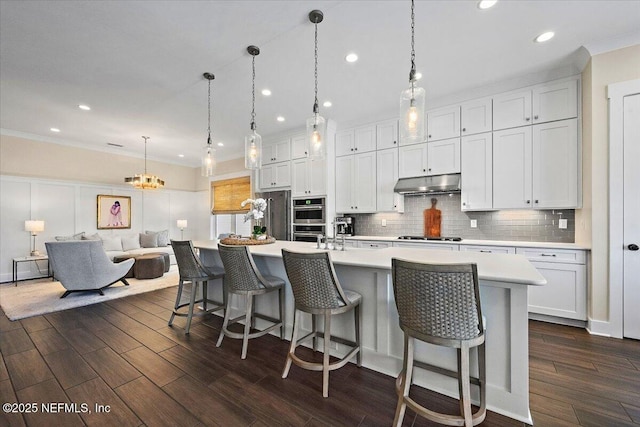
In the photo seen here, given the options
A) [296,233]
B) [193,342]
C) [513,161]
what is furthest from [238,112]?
[513,161]

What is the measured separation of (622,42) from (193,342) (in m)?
5.04

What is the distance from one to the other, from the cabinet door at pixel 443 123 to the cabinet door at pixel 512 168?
20.2 inches

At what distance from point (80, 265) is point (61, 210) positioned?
2822 mm

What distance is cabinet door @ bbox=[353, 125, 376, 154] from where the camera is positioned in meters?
4.50

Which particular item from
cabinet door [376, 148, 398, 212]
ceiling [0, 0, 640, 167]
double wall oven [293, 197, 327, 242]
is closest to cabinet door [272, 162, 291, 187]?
double wall oven [293, 197, 327, 242]

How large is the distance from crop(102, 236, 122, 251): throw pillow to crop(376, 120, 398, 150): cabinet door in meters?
6.18

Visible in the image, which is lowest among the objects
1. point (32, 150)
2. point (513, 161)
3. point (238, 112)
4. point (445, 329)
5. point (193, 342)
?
point (193, 342)

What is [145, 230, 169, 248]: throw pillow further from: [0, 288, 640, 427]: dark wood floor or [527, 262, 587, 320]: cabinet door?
[527, 262, 587, 320]: cabinet door

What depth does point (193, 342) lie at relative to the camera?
2617 millimetres

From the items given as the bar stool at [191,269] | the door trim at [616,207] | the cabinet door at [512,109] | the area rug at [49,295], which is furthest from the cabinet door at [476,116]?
the area rug at [49,295]

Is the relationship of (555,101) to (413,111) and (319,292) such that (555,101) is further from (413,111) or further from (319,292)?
(319,292)

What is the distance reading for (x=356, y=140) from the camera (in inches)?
184

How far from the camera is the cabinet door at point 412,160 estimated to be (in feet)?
13.2

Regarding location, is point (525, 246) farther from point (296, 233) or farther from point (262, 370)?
point (296, 233)
